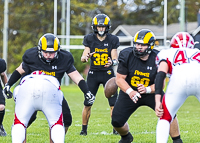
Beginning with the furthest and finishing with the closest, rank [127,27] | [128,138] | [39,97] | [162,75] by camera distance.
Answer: [127,27], [128,138], [162,75], [39,97]

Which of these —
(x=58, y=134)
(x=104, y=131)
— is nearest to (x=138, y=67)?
(x=58, y=134)

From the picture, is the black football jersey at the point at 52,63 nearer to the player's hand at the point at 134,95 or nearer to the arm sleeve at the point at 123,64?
the arm sleeve at the point at 123,64

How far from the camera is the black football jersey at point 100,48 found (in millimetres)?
6891

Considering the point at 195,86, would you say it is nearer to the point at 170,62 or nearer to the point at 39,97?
the point at 170,62

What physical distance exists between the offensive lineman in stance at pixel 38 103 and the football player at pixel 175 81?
1.04m

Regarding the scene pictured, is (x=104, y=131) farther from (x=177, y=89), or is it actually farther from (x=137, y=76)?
(x=177, y=89)

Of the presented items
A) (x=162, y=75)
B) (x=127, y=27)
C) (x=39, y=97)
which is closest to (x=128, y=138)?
(x=162, y=75)

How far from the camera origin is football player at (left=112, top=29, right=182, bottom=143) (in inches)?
199

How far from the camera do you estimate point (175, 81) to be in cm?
440

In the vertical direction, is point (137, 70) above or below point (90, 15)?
below

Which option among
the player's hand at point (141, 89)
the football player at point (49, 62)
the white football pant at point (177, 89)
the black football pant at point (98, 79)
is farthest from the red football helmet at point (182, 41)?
the black football pant at point (98, 79)

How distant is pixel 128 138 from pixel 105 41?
186 centimetres

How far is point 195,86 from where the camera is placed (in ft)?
14.3

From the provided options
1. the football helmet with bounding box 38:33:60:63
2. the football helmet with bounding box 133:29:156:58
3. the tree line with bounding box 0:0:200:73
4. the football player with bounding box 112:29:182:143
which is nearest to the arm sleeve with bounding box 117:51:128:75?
the football player with bounding box 112:29:182:143
